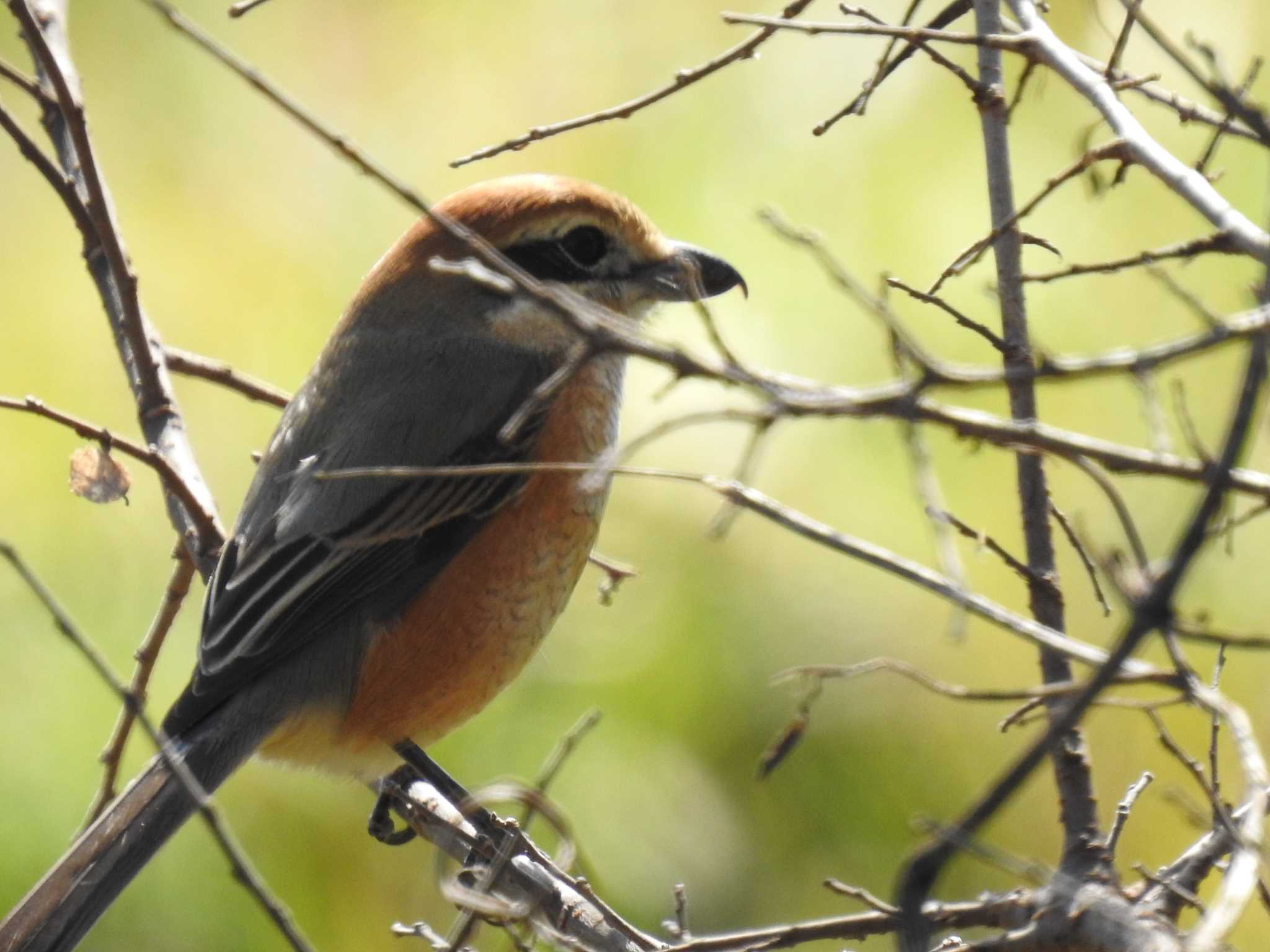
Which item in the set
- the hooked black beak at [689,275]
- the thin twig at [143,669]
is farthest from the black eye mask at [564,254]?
the thin twig at [143,669]

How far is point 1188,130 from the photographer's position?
352 centimetres

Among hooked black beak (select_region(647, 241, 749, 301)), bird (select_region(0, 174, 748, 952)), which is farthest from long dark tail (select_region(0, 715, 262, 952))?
hooked black beak (select_region(647, 241, 749, 301))

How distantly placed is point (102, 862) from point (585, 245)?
1334 mm

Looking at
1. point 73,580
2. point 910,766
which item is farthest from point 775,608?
point 73,580

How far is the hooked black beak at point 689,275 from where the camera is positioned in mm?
2797

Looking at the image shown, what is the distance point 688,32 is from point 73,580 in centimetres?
234

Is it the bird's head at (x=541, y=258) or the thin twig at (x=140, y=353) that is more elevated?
the bird's head at (x=541, y=258)

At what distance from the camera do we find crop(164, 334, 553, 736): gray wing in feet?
7.95

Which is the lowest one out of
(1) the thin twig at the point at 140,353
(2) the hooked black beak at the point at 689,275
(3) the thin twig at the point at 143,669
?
(3) the thin twig at the point at 143,669

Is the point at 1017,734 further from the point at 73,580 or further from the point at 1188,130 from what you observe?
the point at 73,580

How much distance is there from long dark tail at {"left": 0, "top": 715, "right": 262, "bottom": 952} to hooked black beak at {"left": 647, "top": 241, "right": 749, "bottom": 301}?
1172 millimetres

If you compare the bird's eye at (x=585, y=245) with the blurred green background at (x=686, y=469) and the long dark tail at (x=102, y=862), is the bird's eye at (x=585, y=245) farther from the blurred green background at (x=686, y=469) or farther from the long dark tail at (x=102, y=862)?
the long dark tail at (x=102, y=862)

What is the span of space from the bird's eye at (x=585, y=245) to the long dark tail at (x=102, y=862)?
110 centimetres

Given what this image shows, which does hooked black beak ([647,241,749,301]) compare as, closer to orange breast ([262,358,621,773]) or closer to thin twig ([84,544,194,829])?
orange breast ([262,358,621,773])
